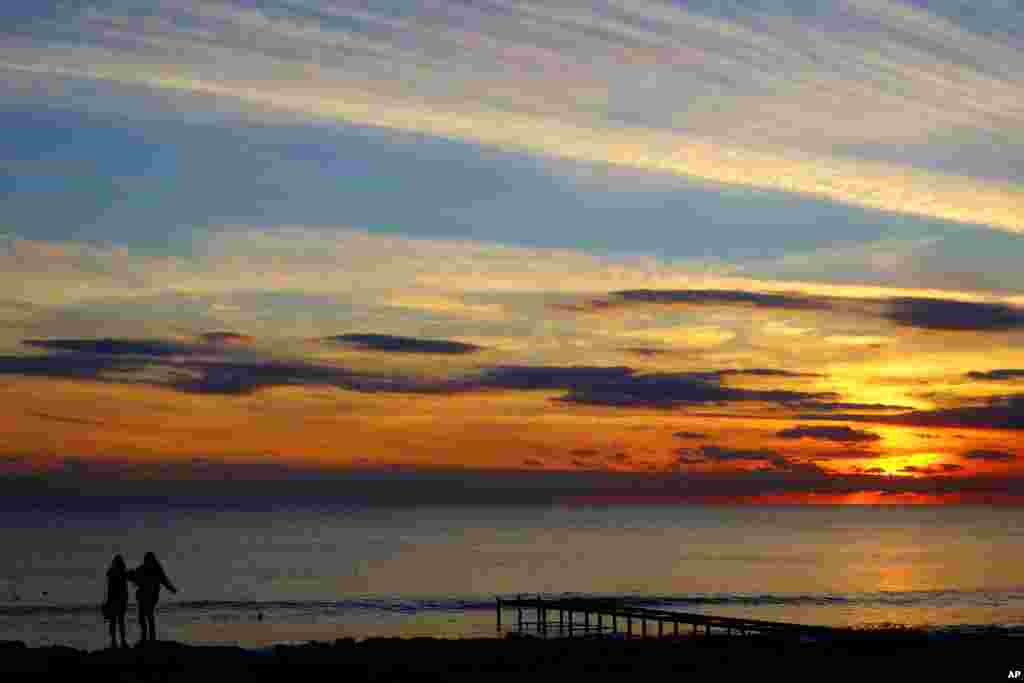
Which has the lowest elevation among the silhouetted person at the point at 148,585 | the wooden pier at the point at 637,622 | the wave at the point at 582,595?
the wave at the point at 582,595

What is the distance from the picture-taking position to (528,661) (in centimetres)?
2803

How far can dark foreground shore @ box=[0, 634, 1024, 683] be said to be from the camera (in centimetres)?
2452

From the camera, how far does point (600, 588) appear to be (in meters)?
91.9

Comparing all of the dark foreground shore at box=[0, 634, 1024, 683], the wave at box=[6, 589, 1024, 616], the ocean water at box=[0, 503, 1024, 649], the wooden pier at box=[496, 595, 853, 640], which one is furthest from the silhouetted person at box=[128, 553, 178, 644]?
the wave at box=[6, 589, 1024, 616]

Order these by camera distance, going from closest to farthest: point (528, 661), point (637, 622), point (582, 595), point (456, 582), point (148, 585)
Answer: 1. point (148, 585)
2. point (528, 661)
3. point (637, 622)
4. point (582, 595)
5. point (456, 582)

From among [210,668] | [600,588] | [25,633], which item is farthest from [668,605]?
[210,668]

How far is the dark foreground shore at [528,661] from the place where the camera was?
24.5 m

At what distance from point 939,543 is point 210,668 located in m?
161

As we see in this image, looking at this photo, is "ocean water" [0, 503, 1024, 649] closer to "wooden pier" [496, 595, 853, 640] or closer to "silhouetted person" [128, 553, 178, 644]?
"wooden pier" [496, 595, 853, 640]

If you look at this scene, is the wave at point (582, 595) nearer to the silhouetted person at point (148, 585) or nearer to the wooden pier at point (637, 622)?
the wooden pier at point (637, 622)

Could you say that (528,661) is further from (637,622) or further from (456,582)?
(456,582)

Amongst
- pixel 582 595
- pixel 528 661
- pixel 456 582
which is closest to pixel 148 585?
pixel 528 661

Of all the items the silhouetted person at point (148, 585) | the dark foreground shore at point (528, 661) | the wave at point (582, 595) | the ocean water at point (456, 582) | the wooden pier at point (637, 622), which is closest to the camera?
the dark foreground shore at point (528, 661)

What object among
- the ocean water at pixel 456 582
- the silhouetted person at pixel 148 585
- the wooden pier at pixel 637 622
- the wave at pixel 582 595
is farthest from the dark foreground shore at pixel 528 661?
the wave at pixel 582 595
